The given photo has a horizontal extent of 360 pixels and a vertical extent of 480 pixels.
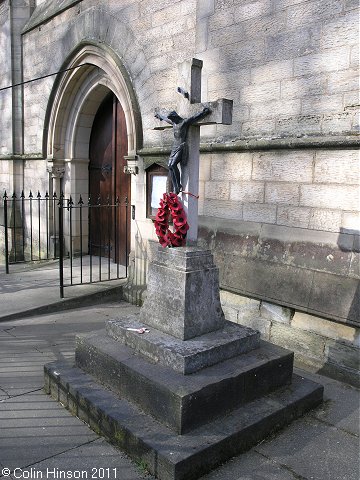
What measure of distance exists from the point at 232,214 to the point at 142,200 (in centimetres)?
185

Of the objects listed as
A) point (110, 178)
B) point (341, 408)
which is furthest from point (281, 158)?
point (110, 178)

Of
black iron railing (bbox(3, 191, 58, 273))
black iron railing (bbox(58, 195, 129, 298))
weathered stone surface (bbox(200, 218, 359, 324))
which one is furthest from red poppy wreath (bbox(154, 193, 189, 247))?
black iron railing (bbox(3, 191, 58, 273))

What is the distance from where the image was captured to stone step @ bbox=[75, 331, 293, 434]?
279 centimetres

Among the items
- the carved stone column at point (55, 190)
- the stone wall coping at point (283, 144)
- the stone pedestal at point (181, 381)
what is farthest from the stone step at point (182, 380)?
the carved stone column at point (55, 190)

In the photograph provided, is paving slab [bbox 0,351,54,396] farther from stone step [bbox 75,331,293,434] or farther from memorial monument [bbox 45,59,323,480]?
stone step [bbox 75,331,293,434]

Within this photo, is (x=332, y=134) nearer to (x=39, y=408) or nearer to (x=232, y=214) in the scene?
(x=232, y=214)

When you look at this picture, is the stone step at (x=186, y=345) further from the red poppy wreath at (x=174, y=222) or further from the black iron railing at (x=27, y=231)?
the black iron railing at (x=27, y=231)

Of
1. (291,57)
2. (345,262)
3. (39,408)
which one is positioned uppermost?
(291,57)

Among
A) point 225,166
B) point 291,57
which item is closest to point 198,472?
point 225,166

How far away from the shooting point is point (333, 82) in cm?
402

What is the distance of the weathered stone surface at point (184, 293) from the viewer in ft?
10.7

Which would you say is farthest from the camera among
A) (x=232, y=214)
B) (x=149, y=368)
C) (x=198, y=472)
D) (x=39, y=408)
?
(x=232, y=214)

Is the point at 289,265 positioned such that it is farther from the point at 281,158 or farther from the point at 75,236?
the point at 75,236

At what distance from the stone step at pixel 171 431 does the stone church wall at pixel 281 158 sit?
913mm
